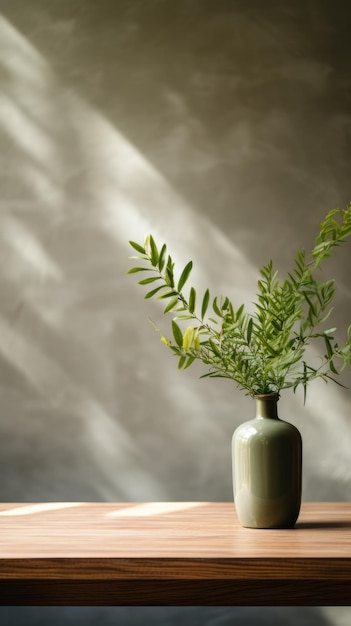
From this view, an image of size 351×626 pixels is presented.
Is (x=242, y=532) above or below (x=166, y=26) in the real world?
below

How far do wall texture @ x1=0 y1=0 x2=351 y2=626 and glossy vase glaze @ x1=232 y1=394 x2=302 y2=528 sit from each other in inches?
33.6

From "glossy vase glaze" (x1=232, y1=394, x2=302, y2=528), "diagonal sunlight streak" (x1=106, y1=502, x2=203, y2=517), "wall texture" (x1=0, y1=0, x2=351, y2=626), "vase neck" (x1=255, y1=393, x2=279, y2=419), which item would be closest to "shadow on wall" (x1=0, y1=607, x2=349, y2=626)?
"wall texture" (x1=0, y1=0, x2=351, y2=626)

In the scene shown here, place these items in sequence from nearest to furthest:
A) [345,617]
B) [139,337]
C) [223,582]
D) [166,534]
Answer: [223,582] → [166,534] → [345,617] → [139,337]

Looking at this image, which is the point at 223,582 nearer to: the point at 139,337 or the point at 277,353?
the point at 277,353

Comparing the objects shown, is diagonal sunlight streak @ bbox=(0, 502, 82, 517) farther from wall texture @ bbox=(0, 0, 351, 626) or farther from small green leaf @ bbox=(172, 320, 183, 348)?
small green leaf @ bbox=(172, 320, 183, 348)

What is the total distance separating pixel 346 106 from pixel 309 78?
15cm

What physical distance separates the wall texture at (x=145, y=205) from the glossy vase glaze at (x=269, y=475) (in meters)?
0.85

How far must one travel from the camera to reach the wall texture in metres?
2.26

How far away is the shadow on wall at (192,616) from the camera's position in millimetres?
2129

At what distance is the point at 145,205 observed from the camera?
91.2 inches

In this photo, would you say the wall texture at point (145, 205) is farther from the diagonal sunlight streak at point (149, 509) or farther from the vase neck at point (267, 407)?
the vase neck at point (267, 407)

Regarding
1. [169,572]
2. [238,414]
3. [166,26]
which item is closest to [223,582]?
[169,572]

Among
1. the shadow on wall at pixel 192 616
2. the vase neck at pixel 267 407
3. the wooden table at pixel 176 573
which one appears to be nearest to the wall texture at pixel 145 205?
the shadow on wall at pixel 192 616

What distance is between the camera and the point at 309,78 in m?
2.32
